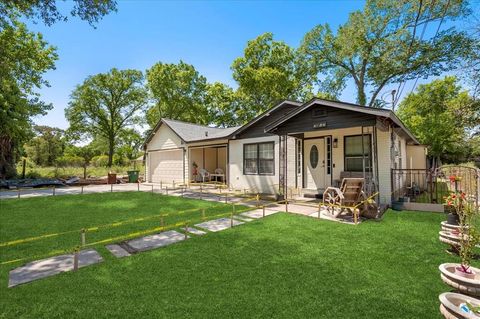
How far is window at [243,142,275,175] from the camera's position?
13.0 meters

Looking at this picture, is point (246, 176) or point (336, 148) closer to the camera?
point (336, 148)

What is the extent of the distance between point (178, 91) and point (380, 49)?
27.2m

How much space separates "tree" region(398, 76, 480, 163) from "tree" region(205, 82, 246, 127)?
1979 centimetres

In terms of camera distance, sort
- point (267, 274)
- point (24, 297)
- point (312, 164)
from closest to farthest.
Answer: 1. point (24, 297)
2. point (267, 274)
3. point (312, 164)

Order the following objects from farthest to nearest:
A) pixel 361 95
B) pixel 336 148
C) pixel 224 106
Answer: pixel 224 106, pixel 361 95, pixel 336 148

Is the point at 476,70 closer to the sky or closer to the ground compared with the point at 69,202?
closer to the sky

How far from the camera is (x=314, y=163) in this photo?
11320 mm

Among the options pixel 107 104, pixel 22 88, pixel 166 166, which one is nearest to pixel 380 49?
pixel 166 166

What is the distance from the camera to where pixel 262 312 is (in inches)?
112

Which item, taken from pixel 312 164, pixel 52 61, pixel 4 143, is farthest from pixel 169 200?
pixel 4 143

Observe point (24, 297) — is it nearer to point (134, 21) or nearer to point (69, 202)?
point (69, 202)

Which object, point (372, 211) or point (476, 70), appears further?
point (476, 70)

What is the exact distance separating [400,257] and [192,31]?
1361cm

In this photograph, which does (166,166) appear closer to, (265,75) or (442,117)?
(265,75)
